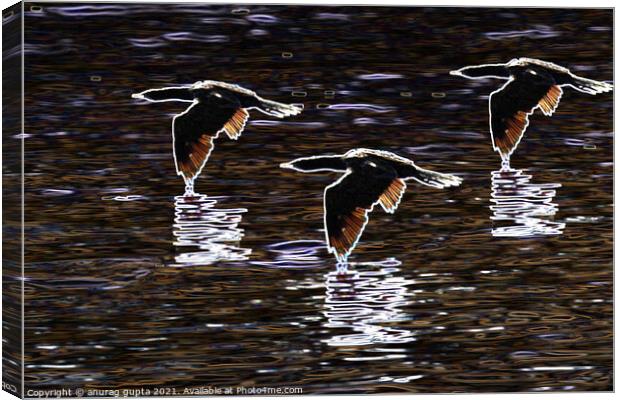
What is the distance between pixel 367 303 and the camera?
7.06 m

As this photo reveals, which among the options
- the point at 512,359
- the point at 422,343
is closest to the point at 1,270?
the point at 422,343

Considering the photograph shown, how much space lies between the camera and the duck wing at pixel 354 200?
706 centimetres

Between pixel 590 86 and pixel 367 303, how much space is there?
1.71m

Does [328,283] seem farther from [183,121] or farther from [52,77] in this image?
[52,77]

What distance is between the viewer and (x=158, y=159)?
6949 millimetres

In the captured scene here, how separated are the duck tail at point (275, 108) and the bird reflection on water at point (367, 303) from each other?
2.78ft

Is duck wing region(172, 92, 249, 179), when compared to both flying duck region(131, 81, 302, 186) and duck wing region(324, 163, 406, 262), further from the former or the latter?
duck wing region(324, 163, 406, 262)

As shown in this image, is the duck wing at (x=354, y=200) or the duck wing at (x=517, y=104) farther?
the duck wing at (x=517, y=104)

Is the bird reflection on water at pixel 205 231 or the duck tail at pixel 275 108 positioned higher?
the duck tail at pixel 275 108

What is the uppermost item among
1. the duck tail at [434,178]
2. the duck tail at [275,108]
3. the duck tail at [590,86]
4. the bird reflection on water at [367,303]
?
the duck tail at [590,86]

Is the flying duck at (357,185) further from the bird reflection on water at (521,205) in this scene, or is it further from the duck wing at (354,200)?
the bird reflection on water at (521,205)

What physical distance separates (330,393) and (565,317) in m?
1.34

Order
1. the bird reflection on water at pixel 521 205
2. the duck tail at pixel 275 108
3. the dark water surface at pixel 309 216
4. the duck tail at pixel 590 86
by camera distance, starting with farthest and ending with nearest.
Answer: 1. the duck tail at pixel 590 86
2. the bird reflection on water at pixel 521 205
3. the duck tail at pixel 275 108
4. the dark water surface at pixel 309 216

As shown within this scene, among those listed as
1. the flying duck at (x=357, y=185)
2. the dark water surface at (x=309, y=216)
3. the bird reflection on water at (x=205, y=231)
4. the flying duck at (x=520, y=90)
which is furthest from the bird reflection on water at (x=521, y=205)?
the bird reflection on water at (x=205, y=231)
